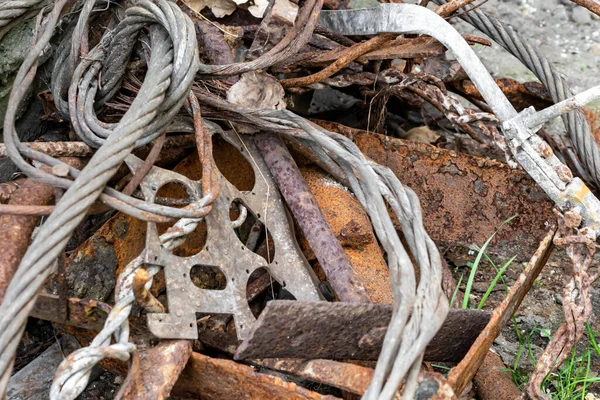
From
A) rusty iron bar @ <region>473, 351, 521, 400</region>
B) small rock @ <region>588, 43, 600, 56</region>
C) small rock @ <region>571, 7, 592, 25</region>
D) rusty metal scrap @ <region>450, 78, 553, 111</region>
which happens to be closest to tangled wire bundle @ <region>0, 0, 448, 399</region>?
rusty iron bar @ <region>473, 351, 521, 400</region>

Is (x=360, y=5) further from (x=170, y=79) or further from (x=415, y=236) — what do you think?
(x=415, y=236)

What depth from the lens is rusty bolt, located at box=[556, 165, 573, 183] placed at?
65.9 inches

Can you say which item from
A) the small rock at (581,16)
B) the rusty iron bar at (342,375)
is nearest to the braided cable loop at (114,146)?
the rusty iron bar at (342,375)

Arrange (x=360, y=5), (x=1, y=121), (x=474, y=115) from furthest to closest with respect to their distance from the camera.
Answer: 1. (x=360, y=5)
2. (x=1, y=121)
3. (x=474, y=115)

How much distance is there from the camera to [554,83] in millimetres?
2031

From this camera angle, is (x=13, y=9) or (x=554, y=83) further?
(x=554, y=83)

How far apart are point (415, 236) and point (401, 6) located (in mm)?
806

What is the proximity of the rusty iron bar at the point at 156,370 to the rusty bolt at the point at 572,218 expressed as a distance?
3.03ft

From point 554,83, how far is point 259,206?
931mm

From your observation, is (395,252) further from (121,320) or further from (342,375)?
(121,320)

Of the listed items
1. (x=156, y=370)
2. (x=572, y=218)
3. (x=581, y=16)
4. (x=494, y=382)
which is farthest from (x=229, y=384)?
(x=581, y=16)

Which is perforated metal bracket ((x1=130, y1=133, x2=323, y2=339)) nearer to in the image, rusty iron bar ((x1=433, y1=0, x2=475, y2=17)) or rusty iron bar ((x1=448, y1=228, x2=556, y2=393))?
rusty iron bar ((x1=448, y1=228, x2=556, y2=393))

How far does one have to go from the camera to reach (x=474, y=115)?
1.97 metres

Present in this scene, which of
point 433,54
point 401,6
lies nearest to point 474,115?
point 433,54
